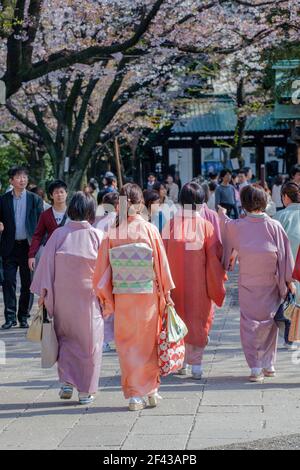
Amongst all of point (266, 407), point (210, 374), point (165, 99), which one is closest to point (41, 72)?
point (210, 374)

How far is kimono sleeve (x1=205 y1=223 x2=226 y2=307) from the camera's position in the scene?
28.1 ft

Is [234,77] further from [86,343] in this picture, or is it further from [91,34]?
[86,343]

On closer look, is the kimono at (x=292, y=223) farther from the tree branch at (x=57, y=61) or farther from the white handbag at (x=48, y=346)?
the tree branch at (x=57, y=61)

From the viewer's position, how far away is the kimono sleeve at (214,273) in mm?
8578

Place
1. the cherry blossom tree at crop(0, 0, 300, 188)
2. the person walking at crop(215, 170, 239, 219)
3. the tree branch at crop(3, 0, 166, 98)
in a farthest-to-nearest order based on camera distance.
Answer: the person walking at crop(215, 170, 239, 219) < the cherry blossom tree at crop(0, 0, 300, 188) < the tree branch at crop(3, 0, 166, 98)

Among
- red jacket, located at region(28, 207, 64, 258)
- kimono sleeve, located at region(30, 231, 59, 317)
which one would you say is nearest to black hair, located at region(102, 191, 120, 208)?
red jacket, located at region(28, 207, 64, 258)

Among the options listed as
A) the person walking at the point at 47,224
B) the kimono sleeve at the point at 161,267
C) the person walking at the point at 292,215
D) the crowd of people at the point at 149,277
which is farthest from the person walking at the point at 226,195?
the kimono sleeve at the point at 161,267

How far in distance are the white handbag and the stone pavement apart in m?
0.36

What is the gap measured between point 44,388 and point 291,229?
122 inches

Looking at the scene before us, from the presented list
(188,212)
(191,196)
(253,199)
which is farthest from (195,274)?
(253,199)

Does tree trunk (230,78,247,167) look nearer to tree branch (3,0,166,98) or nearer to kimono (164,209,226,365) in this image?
tree branch (3,0,166,98)

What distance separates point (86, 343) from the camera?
7609 mm

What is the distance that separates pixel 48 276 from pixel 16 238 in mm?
3933

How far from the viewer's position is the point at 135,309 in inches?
291
